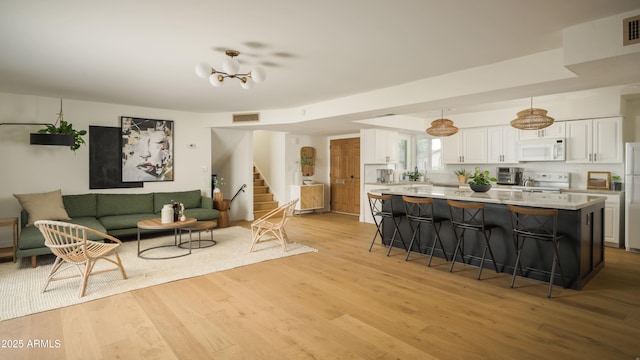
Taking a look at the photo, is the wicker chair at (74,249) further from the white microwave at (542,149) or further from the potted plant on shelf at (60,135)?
the white microwave at (542,149)

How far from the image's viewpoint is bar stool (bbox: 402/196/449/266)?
4.61 metres

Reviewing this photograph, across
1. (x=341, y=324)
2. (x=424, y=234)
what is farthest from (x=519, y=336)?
(x=424, y=234)

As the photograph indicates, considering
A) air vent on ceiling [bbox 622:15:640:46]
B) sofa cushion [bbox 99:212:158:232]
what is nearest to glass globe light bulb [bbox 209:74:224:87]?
sofa cushion [bbox 99:212:158:232]

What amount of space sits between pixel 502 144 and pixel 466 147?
2.76ft

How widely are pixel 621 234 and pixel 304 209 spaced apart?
22.0 ft

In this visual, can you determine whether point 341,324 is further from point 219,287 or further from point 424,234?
Answer: point 424,234

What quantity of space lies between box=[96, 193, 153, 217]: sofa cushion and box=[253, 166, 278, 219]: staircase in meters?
2.84

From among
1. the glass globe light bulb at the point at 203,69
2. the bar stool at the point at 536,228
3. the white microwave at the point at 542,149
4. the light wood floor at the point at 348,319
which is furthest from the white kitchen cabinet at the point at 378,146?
the glass globe light bulb at the point at 203,69

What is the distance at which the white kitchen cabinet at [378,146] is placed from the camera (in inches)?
314

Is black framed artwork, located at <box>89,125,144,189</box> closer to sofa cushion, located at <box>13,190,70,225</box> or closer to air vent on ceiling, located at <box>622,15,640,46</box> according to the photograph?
sofa cushion, located at <box>13,190,70,225</box>

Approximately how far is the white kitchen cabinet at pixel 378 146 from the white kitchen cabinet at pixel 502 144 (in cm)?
220

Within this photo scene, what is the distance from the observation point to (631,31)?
9.04ft

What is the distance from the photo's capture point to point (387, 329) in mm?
2807

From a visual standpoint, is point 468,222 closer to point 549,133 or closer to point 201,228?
point 549,133
